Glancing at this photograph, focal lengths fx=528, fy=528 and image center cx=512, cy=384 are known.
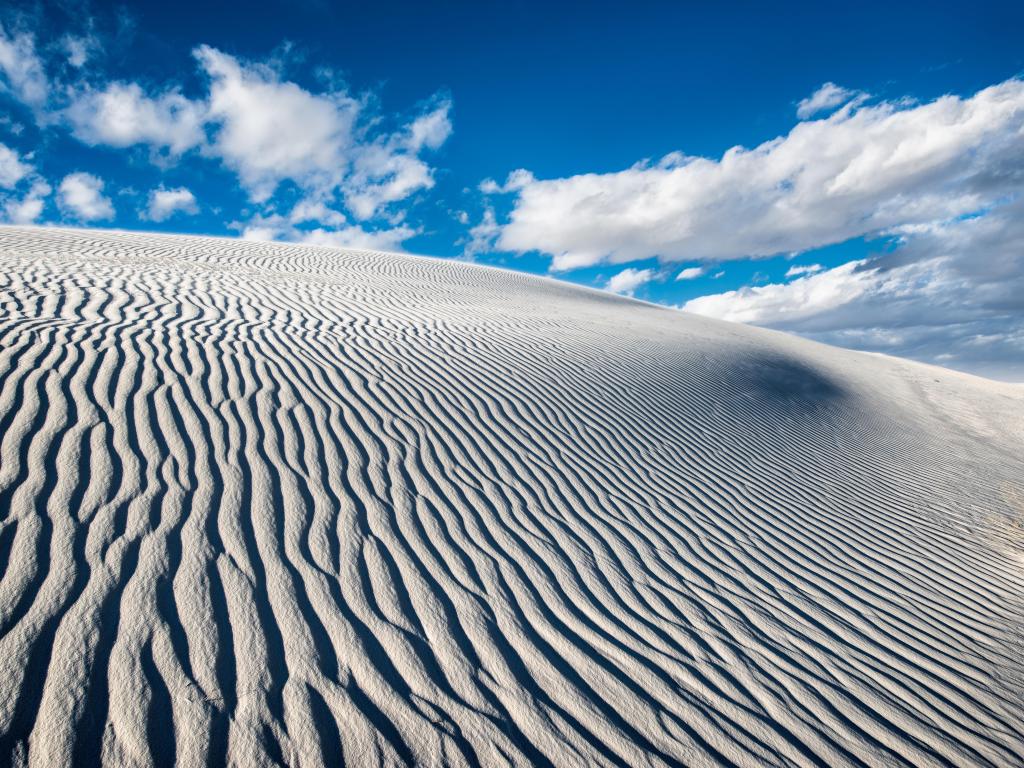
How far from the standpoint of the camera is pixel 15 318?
5395 mm

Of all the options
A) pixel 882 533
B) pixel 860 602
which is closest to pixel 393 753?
pixel 860 602

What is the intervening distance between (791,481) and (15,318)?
8.76 meters

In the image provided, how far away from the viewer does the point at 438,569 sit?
129 inches

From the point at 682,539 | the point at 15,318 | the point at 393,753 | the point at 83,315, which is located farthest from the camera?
the point at 83,315

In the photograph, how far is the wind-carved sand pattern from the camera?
2.23 m

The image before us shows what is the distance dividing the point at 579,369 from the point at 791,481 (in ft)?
10.8

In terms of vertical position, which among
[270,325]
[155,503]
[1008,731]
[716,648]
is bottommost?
[1008,731]

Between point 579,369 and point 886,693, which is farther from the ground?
point 579,369

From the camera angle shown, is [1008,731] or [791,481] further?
[791,481]

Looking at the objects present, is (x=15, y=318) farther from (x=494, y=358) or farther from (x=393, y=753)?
(x=393, y=753)

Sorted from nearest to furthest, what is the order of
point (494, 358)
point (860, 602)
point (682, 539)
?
point (860, 602)
point (682, 539)
point (494, 358)

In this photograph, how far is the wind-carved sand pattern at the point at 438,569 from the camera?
223cm

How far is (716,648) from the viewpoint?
126 inches

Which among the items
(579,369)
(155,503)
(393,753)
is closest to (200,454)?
(155,503)
